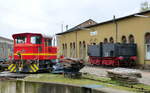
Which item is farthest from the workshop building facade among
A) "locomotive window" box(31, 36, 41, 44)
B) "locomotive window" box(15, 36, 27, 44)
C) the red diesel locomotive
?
"locomotive window" box(15, 36, 27, 44)

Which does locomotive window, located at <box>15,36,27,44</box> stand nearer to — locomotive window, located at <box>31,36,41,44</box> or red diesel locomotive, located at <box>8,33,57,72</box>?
red diesel locomotive, located at <box>8,33,57,72</box>

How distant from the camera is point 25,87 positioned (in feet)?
36.1

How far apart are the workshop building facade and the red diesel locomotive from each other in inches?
509

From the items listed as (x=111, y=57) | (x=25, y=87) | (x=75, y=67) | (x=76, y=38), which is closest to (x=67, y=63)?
(x=75, y=67)

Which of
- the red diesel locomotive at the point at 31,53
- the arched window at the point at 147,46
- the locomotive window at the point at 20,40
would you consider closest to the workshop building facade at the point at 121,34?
the arched window at the point at 147,46

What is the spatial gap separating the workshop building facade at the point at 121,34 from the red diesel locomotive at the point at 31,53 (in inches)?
509

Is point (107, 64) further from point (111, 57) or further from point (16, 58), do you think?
point (16, 58)

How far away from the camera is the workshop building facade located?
26.7 m

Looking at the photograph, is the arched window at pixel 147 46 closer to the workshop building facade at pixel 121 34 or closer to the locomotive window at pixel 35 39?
the workshop building facade at pixel 121 34

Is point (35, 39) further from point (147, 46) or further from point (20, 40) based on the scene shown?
point (147, 46)

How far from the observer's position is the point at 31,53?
16062 millimetres

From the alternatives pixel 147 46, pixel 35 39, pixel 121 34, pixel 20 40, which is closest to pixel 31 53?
pixel 35 39

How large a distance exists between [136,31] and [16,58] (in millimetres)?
15899

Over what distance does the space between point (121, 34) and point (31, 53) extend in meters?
17.1
